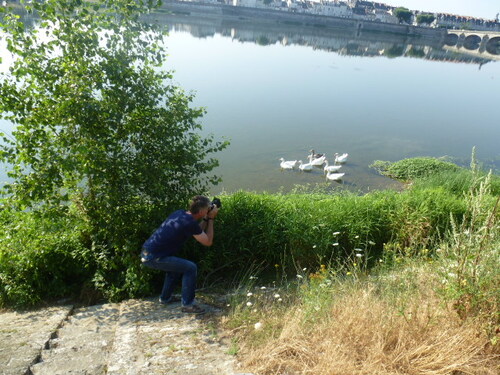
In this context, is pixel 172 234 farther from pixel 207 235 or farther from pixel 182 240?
pixel 207 235

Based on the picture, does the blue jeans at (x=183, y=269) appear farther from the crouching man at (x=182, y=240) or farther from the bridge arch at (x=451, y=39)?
the bridge arch at (x=451, y=39)

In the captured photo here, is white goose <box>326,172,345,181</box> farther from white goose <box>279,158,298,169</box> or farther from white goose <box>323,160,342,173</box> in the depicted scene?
white goose <box>279,158,298,169</box>

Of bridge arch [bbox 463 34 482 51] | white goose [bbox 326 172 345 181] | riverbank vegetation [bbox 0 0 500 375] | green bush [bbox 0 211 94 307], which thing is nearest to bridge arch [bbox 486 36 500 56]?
bridge arch [bbox 463 34 482 51]

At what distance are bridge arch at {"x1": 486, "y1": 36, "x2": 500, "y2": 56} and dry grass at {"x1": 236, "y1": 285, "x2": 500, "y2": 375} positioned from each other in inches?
3144

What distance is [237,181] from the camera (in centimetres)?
1234

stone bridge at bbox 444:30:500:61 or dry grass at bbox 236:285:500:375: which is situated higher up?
stone bridge at bbox 444:30:500:61

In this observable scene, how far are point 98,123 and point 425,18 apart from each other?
11031 cm

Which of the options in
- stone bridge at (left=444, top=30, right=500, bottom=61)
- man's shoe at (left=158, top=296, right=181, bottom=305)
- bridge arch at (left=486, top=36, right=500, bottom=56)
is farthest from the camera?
bridge arch at (left=486, top=36, right=500, bottom=56)

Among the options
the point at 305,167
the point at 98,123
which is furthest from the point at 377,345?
the point at 305,167

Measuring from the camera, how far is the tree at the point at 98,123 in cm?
505

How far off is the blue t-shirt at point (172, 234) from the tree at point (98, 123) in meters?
0.89

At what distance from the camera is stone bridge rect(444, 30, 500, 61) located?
220ft

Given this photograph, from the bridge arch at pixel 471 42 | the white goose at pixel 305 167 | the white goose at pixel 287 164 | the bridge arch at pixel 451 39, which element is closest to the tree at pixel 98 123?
the white goose at pixel 287 164

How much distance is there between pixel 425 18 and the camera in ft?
316
